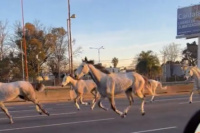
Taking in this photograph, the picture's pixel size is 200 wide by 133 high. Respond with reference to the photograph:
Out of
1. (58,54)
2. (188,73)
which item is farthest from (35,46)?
(188,73)

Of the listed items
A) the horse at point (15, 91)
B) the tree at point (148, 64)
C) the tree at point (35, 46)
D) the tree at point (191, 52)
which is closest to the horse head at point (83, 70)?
the horse at point (15, 91)

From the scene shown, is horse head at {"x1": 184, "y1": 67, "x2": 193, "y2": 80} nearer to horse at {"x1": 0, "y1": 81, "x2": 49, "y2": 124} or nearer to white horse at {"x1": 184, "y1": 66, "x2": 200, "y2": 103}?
white horse at {"x1": 184, "y1": 66, "x2": 200, "y2": 103}

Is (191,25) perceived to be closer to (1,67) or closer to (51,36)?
(51,36)

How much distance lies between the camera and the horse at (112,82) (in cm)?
1194

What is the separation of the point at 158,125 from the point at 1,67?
45.3 meters

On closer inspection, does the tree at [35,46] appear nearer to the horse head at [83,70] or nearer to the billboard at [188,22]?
the billboard at [188,22]

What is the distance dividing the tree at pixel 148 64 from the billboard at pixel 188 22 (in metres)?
11.0

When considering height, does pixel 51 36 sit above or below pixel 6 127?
above

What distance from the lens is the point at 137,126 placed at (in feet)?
33.4

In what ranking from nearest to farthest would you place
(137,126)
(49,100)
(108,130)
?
(108,130), (137,126), (49,100)

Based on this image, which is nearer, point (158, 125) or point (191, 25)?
point (158, 125)

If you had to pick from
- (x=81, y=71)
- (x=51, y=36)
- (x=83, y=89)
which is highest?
(x=51, y=36)

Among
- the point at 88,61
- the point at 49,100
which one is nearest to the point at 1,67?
the point at 49,100

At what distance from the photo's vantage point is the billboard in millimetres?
53688
